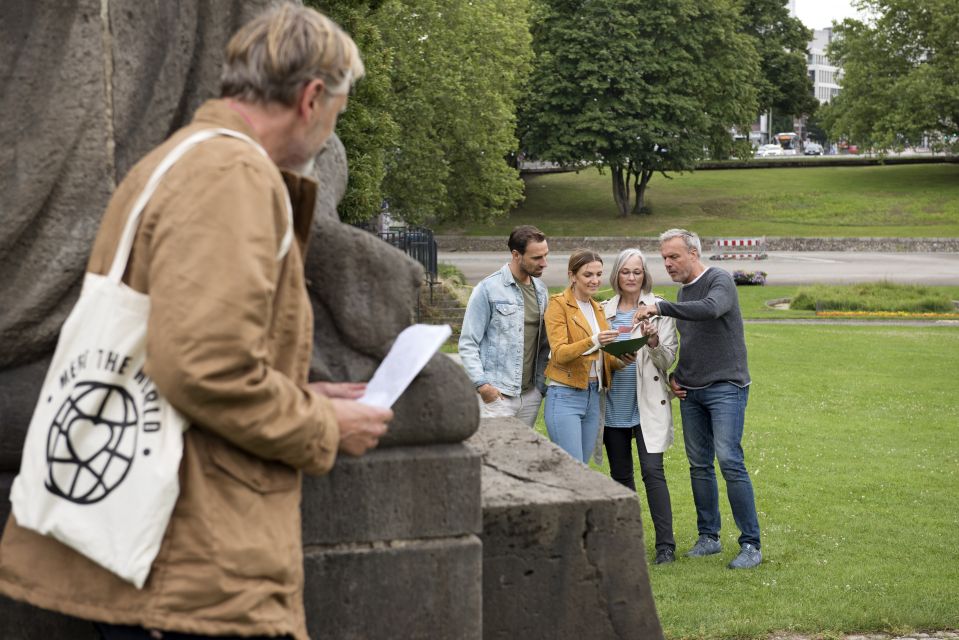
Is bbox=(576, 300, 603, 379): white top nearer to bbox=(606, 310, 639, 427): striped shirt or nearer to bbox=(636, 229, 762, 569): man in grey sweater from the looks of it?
bbox=(606, 310, 639, 427): striped shirt

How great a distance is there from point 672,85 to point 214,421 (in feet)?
166

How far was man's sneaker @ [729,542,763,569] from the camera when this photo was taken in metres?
7.17

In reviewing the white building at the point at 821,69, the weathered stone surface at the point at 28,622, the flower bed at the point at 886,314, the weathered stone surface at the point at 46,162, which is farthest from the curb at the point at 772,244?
the white building at the point at 821,69

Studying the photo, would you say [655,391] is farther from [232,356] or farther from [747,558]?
[232,356]

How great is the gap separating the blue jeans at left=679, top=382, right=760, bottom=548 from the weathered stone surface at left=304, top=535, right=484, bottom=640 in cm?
393

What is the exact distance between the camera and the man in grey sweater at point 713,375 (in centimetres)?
700

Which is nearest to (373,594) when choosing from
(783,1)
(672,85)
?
(672,85)

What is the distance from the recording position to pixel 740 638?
5855mm

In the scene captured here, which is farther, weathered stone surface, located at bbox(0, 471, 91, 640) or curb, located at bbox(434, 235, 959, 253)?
curb, located at bbox(434, 235, 959, 253)

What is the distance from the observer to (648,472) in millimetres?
7281

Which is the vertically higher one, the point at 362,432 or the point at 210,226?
the point at 210,226

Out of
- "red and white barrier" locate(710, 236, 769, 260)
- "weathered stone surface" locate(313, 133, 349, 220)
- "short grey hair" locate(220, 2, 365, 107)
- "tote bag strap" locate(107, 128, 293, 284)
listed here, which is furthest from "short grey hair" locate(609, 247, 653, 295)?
"red and white barrier" locate(710, 236, 769, 260)

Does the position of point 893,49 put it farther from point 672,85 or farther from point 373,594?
point 373,594

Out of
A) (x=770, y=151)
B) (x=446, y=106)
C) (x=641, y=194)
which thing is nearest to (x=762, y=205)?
(x=641, y=194)
